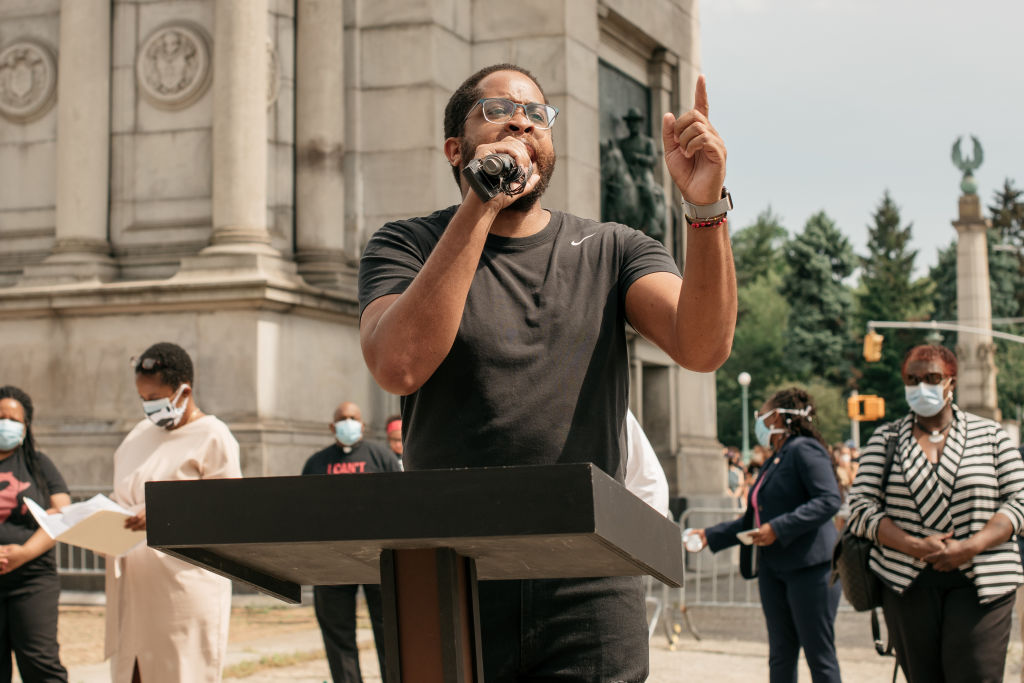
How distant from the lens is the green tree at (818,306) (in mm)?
83000

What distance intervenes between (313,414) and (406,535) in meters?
12.6

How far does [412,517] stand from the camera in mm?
2178

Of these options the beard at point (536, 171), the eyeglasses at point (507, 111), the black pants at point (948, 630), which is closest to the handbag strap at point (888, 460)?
the black pants at point (948, 630)

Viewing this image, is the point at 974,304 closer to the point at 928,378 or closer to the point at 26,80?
the point at 26,80

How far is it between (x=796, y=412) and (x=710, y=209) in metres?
6.07

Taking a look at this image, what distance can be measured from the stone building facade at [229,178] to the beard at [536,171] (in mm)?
10853

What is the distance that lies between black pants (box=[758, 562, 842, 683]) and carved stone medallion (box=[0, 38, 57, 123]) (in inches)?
423

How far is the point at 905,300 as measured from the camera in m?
82.7

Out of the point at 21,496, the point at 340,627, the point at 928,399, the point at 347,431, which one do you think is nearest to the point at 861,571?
the point at 928,399

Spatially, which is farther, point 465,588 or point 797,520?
point 797,520

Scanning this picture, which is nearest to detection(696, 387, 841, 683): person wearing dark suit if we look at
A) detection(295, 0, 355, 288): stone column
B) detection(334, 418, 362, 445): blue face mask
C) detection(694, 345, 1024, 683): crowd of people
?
detection(694, 345, 1024, 683): crowd of people

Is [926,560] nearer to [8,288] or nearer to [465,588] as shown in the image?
[465,588]

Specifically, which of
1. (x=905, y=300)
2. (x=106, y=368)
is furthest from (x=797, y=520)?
(x=905, y=300)

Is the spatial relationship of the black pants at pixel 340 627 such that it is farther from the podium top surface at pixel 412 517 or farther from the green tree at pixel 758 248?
the green tree at pixel 758 248
